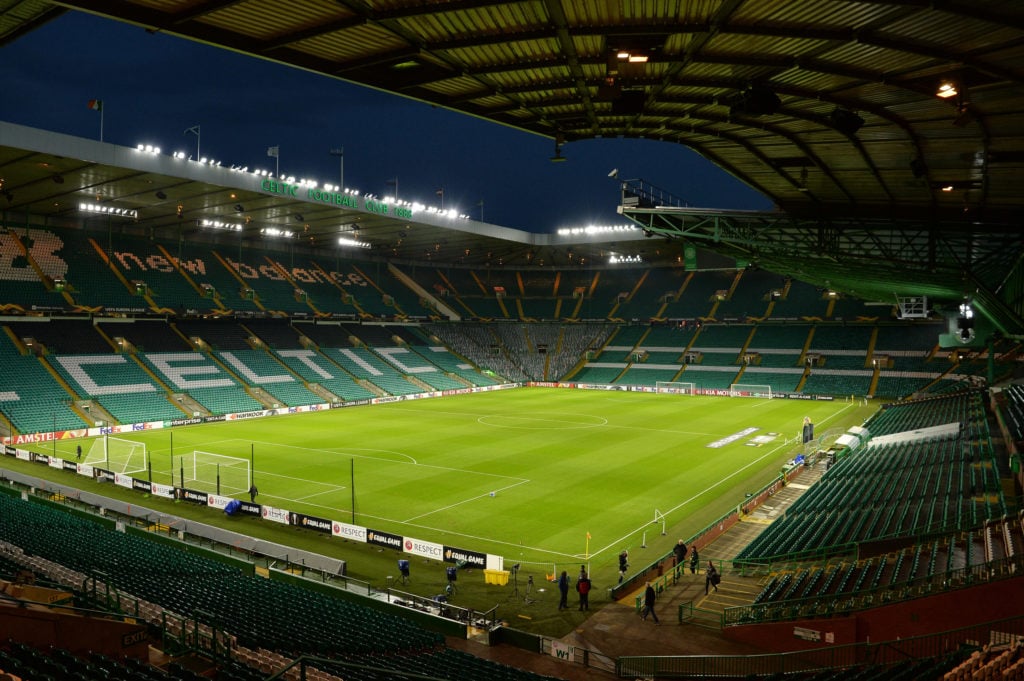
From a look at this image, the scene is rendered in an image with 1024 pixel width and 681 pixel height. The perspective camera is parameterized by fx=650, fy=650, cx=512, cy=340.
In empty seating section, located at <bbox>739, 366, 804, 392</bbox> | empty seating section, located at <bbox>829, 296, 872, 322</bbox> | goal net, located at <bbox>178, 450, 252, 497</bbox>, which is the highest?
empty seating section, located at <bbox>829, 296, 872, 322</bbox>

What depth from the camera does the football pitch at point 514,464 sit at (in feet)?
76.9

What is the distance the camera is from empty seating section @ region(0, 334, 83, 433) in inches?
1523

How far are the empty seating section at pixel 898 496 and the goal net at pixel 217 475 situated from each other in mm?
20421

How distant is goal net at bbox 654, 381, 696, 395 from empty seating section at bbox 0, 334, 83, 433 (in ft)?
167

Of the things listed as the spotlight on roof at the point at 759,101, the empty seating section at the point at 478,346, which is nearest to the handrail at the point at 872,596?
the spotlight on roof at the point at 759,101

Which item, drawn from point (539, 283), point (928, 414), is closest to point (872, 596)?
point (928, 414)

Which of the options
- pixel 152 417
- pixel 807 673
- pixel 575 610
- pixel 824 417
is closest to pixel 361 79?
pixel 807 673

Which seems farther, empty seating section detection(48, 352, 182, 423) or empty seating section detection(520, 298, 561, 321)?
empty seating section detection(520, 298, 561, 321)

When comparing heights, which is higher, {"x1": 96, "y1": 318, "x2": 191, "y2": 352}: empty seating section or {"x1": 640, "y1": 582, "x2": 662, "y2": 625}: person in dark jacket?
{"x1": 96, "y1": 318, "x2": 191, "y2": 352}: empty seating section

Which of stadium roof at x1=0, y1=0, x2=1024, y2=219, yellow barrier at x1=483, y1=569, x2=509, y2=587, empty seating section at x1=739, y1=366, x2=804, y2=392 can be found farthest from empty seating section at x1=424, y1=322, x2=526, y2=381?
stadium roof at x1=0, y1=0, x2=1024, y2=219

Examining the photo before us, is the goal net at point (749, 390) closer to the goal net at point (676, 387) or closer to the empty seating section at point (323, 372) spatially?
the goal net at point (676, 387)

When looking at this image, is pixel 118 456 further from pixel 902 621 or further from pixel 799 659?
pixel 902 621

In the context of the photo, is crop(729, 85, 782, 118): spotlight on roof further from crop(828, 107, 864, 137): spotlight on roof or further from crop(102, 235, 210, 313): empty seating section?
crop(102, 235, 210, 313): empty seating section

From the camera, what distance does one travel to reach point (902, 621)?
1224 centimetres
